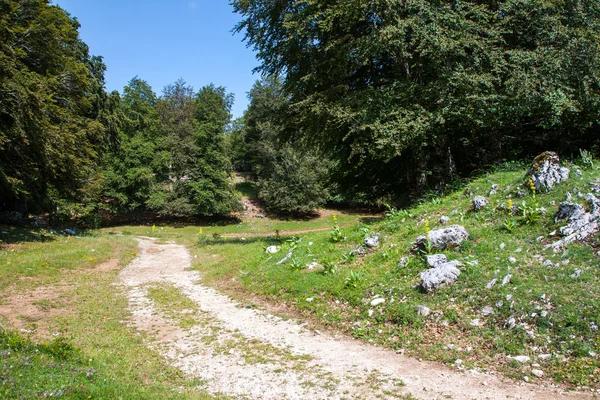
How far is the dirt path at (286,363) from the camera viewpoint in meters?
4.78

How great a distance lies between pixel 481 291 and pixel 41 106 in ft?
63.0

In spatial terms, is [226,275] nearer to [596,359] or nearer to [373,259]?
[373,259]

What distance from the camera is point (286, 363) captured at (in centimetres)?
588

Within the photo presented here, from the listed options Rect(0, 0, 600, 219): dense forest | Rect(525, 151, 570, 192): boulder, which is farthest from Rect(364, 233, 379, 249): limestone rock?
Rect(525, 151, 570, 192): boulder

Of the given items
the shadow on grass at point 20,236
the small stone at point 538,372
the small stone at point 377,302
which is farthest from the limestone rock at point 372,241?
the shadow on grass at point 20,236

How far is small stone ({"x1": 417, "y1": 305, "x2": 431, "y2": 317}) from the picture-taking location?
6.66 m

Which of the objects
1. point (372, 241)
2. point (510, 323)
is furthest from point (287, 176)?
point (510, 323)

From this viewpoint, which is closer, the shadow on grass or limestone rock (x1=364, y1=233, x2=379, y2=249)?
limestone rock (x1=364, y1=233, x2=379, y2=249)

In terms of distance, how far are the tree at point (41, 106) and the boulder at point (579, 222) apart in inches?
719

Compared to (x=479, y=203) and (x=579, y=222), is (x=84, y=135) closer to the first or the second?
(x=479, y=203)

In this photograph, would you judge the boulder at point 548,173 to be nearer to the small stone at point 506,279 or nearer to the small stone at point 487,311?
the small stone at point 506,279

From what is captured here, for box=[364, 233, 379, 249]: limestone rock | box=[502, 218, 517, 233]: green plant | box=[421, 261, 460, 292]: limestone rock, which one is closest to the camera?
box=[421, 261, 460, 292]: limestone rock

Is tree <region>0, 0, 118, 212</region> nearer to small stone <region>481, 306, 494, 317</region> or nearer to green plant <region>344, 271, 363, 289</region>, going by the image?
green plant <region>344, 271, 363, 289</region>

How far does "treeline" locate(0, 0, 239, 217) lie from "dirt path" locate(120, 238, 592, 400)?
1230cm
